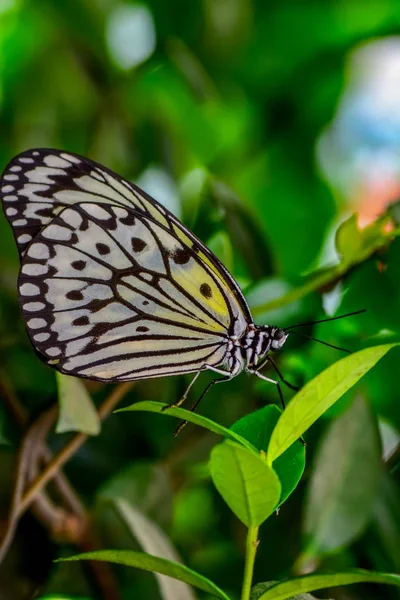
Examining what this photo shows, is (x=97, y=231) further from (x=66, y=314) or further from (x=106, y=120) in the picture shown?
(x=106, y=120)

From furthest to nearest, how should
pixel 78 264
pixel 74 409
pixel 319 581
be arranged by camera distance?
pixel 78 264 < pixel 74 409 < pixel 319 581

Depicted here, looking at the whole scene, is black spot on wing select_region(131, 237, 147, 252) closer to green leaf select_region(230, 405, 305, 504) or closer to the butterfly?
the butterfly

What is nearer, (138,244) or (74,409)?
(74,409)

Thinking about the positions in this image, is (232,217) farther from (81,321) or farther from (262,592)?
(262,592)

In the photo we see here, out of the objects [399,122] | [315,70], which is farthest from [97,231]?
[399,122]

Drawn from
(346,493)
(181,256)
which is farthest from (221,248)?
(346,493)

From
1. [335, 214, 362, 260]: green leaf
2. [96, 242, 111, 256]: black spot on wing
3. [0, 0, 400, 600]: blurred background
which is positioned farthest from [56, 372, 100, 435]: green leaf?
[335, 214, 362, 260]: green leaf

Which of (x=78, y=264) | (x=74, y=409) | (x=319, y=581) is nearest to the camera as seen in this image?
(x=319, y=581)
